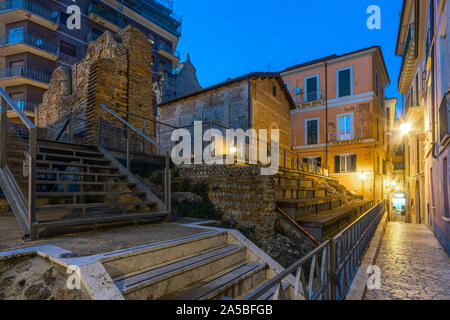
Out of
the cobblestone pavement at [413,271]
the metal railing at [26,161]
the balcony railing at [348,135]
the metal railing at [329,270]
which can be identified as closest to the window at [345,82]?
the balcony railing at [348,135]

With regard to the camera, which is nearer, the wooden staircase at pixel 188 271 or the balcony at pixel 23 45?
the wooden staircase at pixel 188 271

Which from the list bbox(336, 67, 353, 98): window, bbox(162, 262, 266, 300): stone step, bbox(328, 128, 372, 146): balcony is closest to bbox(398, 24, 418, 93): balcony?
bbox(336, 67, 353, 98): window

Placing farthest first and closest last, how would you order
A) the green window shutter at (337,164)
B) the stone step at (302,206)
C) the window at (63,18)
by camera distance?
the window at (63,18), the green window shutter at (337,164), the stone step at (302,206)

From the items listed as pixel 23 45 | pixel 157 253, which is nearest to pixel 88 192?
pixel 157 253

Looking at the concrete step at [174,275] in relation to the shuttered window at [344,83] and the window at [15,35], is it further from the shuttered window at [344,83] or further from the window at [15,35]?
the window at [15,35]

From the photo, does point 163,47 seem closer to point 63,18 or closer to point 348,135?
point 63,18

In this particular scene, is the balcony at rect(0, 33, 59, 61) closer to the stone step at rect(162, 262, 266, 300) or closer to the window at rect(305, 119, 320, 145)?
the window at rect(305, 119, 320, 145)

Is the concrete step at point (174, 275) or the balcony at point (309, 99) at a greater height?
the balcony at point (309, 99)

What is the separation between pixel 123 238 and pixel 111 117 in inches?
259

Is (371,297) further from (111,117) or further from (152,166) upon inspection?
(111,117)

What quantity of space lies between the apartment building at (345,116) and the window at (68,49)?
20.3m

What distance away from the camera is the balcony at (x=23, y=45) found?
20891 mm
